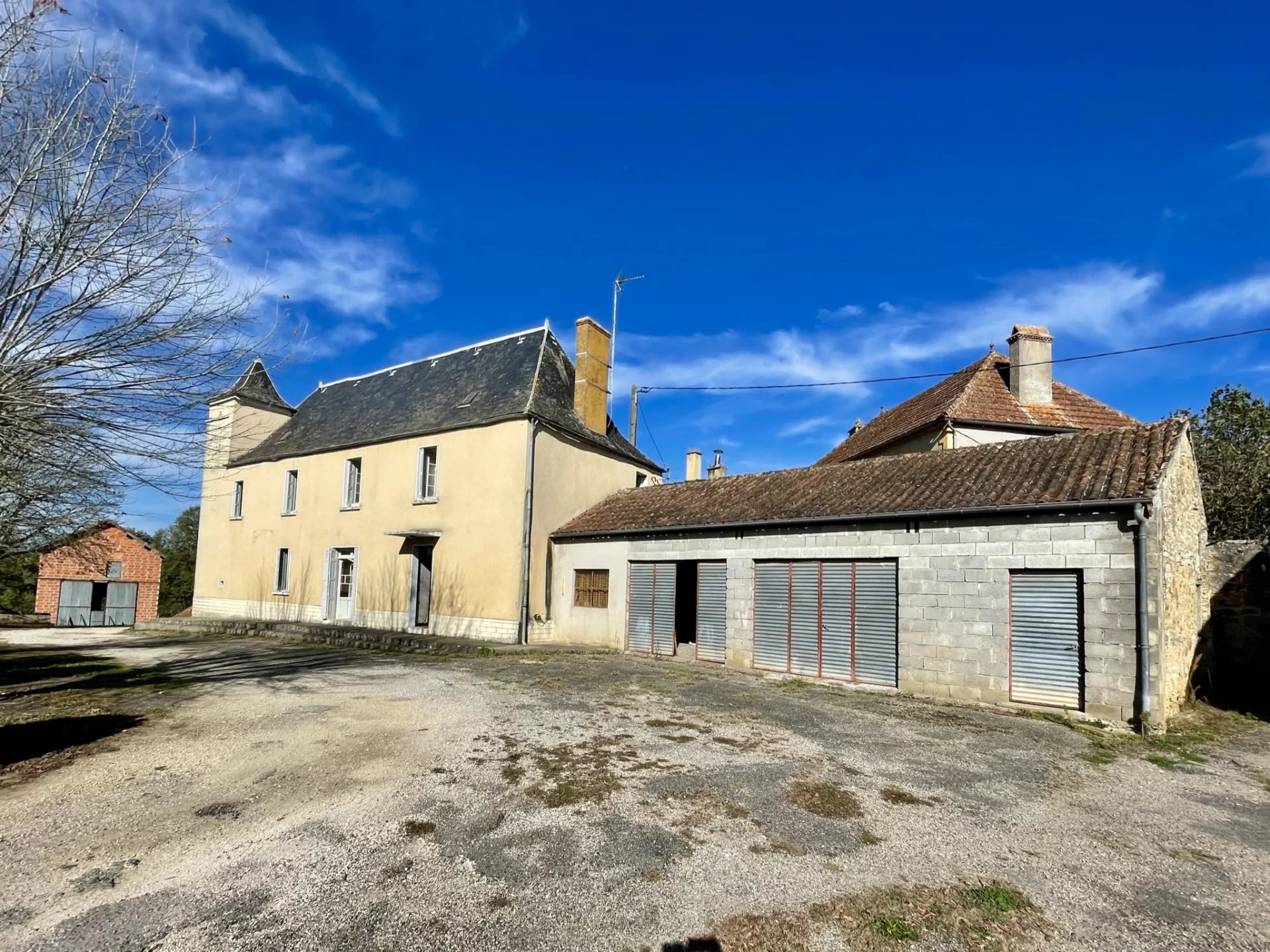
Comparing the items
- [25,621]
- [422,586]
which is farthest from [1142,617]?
[25,621]

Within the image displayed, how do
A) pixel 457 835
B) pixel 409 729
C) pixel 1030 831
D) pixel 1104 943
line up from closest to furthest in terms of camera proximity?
pixel 1104 943 → pixel 457 835 → pixel 1030 831 → pixel 409 729

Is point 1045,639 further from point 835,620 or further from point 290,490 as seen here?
point 290,490

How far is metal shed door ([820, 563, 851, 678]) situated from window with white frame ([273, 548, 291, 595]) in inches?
654

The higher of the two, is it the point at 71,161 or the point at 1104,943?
the point at 71,161

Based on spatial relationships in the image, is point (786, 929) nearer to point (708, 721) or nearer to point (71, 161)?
point (708, 721)

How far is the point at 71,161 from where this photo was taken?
16.9ft

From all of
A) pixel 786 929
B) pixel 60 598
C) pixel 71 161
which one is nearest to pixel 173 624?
pixel 60 598

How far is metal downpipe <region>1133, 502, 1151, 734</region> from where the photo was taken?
7895 millimetres

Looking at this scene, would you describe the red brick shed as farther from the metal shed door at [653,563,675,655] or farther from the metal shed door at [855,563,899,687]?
the metal shed door at [855,563,899,687]

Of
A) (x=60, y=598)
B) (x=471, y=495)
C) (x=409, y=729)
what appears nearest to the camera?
(x=409, y=729)

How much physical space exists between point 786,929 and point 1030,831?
8.27 ft

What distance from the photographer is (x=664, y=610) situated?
1402cm

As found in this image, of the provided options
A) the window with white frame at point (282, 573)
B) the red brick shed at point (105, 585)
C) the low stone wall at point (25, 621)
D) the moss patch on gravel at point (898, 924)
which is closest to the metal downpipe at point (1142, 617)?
the moss patch on gravel at point (898, 924)

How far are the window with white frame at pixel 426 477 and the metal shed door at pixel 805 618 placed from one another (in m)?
10.0
